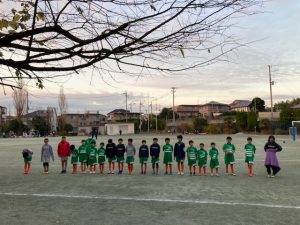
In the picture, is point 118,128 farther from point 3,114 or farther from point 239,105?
point 239,105

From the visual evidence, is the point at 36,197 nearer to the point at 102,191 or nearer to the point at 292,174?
the point at 102,191

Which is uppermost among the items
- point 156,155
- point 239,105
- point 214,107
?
point 214,107

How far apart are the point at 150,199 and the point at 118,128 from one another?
243ft

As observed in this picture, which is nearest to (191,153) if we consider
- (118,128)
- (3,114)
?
(118,128)

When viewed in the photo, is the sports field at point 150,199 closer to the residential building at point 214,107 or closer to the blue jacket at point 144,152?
the blue jacket at point 144,152

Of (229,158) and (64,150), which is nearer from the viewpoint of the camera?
(229,158)

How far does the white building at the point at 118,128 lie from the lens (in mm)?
83312

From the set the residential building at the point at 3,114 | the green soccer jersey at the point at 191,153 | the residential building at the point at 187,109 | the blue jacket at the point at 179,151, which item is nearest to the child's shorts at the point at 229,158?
the green soccer jersey at the point at 191,153

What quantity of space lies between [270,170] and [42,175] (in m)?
8.36

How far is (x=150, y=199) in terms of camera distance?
32.2 feet

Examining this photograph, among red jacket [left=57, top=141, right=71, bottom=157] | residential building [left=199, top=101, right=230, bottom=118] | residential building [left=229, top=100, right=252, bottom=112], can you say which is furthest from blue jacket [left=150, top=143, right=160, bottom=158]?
residential building [left=199, top=101, right=230, bottom=118]

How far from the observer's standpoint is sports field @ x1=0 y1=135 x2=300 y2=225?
304 inches

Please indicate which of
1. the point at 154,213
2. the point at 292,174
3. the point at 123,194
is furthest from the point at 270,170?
the point at 154,213

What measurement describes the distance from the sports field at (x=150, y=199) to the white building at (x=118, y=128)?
2688 inches
